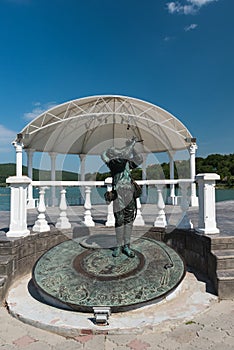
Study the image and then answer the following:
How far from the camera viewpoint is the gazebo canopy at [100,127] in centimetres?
909

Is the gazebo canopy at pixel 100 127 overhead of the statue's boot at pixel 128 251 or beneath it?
overhead

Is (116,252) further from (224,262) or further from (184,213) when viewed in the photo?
(184,213)

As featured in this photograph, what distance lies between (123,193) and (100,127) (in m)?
8.27

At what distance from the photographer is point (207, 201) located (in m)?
4.45

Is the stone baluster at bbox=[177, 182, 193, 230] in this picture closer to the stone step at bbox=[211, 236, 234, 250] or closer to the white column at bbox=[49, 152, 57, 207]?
the stone step at bbox=[211, 236, 234, 250]

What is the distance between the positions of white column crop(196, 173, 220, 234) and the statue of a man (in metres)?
1.33

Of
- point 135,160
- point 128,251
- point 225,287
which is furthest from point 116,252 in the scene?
point 225,287

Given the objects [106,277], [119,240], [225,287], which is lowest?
[225,287]

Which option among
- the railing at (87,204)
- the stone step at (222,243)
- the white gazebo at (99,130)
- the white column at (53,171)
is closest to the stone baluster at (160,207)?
the railing at (87,204)

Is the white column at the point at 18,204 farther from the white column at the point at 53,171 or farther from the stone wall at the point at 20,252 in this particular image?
the white column at the point at 53,171

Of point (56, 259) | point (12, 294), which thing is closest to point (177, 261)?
point (56, 259)

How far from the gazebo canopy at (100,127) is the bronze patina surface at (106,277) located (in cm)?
502

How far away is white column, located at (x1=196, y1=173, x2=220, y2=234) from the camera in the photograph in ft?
14.4

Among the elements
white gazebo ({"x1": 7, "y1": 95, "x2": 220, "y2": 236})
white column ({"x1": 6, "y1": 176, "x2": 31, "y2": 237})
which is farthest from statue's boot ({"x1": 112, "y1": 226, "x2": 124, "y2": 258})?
white gazebo ({"x1": 7, "y1": 95, "x2": 220, "y2": 236})
